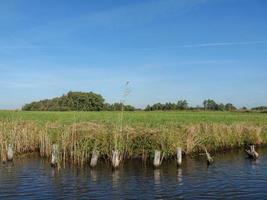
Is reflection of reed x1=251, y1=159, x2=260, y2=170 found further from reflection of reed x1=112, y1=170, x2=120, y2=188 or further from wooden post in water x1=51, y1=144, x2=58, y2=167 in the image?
wooden post in water x1=51, y1=144, x2=58, y2=167

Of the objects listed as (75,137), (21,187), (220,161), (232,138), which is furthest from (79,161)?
(232,138)

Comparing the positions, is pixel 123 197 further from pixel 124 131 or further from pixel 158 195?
pixel 124 131

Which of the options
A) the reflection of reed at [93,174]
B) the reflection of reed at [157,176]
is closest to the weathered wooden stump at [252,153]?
the reflection of reed at [157,176]

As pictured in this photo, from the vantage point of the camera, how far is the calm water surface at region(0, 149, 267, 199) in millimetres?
18781

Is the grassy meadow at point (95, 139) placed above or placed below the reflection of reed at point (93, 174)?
above

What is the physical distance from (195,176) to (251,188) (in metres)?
3.61

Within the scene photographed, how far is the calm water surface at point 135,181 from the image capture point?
61.6ft

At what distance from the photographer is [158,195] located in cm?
1864

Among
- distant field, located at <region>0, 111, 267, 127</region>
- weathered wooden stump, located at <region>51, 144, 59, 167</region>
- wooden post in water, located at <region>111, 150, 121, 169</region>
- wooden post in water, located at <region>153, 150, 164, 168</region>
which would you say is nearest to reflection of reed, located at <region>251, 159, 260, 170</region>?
wooden post in water, located at <region>153, 150, 164, 168</region>

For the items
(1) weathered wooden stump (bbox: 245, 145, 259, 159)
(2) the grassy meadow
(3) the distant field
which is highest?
(3) the distant field

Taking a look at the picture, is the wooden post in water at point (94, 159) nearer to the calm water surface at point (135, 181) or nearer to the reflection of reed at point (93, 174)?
the calm water surface at point (135, 181)

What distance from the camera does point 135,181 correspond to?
2162 centimetres

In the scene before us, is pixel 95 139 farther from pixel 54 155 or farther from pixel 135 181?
pixel 135 181

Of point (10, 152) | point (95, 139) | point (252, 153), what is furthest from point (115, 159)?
point (252, 153)
